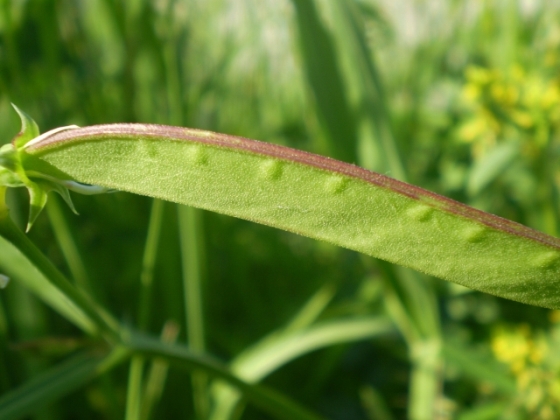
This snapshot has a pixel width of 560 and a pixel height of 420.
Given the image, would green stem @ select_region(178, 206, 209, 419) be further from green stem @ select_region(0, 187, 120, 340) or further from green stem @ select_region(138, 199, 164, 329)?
green stem @ select_region(0, 187, 120, 340)

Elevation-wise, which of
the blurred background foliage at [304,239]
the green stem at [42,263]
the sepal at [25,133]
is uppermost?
the sepal at [25,133]

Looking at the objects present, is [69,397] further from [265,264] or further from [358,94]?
[358,94]

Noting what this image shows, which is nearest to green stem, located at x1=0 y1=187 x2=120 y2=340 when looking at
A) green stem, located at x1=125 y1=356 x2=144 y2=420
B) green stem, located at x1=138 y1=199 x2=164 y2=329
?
green stem, located at x1=125 y1=356 x2=144 y2=420

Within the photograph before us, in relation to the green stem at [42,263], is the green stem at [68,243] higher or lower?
lower

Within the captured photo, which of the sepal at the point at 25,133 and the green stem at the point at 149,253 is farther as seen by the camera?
the green stem at the point at 149,253

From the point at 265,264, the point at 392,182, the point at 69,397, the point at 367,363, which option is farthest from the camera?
the point at 265,264

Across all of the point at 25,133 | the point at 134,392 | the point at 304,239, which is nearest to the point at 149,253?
the point at 134,392

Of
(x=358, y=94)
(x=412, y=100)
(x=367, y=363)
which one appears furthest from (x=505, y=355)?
(x=412, y=100)

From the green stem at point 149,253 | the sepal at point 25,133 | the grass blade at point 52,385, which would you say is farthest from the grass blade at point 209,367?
the sepal at point 25,133

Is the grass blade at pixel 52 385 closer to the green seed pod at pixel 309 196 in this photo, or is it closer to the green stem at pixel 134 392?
the green stem at pixel 134 392
